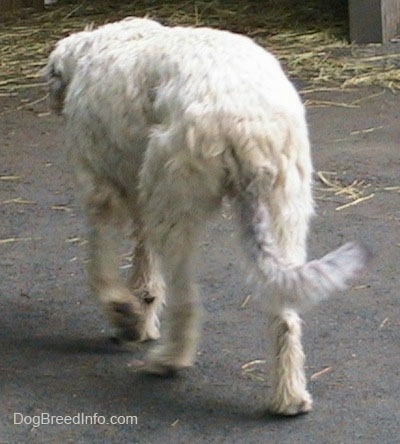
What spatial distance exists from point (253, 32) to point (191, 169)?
721 cm

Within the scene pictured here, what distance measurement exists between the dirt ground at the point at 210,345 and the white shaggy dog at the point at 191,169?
0.15m

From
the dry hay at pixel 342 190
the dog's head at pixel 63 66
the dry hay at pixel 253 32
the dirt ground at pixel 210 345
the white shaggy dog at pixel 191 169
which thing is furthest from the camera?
the dry hay at pixel 253 32

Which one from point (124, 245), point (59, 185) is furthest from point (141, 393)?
point (59, 185)

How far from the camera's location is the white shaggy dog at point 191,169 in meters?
3.98

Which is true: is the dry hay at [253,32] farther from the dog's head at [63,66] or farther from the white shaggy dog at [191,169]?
the white shaggy dog at [191,169]

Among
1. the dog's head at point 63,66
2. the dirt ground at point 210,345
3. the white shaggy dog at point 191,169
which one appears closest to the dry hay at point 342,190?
the dirt ground at point 210,345

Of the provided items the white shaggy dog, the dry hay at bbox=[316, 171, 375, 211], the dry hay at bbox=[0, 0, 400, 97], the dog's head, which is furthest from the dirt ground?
the dry hay at bbox=[0, 0, 400, 97]

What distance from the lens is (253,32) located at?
11.0 m

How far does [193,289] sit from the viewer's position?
4320 mm

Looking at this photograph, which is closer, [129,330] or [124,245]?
[129,330]

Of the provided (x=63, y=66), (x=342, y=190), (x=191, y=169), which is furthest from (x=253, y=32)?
(x=191, y=169)

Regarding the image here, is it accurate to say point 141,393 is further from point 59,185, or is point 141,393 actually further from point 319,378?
point 59,185

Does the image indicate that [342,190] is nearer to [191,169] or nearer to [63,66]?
[63,66]

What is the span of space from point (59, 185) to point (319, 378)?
297cm
